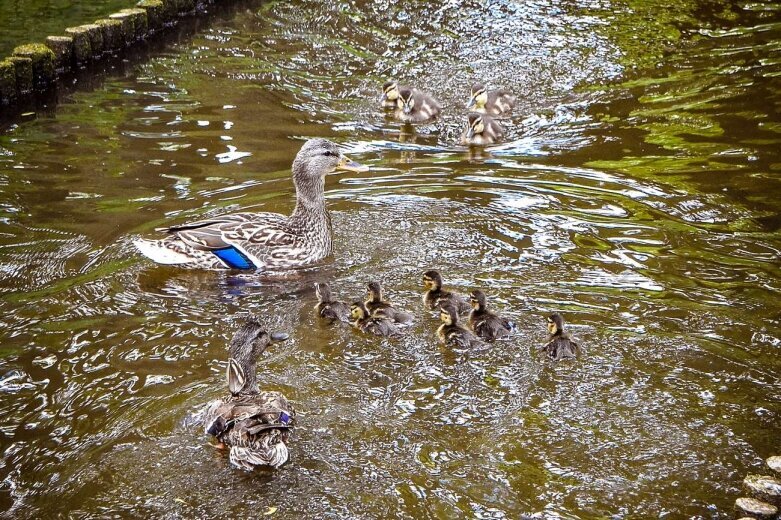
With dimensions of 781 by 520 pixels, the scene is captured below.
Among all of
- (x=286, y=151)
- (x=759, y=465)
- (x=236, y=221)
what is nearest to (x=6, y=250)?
(x=236, y=221)

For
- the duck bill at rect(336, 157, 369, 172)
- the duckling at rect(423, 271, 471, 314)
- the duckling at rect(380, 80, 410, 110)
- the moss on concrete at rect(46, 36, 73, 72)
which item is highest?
the moss on concrete at rect(46, 36, 73, 72)

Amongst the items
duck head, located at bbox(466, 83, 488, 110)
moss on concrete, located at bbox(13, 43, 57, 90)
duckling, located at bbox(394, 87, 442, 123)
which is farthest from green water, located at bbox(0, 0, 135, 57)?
duck head, located at bbox(466, 83, 488, 110)

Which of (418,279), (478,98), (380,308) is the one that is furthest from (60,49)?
(380,308)

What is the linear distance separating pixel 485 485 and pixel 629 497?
60cm

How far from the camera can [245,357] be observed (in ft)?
15.2

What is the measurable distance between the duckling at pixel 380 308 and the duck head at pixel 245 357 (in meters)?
0.87

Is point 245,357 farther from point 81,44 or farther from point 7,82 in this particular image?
point 81,44

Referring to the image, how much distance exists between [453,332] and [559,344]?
1.89 feet

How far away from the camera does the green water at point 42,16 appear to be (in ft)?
35.5

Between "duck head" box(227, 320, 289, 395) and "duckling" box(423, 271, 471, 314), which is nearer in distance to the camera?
"duck head" box(227, 320, 289, 395)

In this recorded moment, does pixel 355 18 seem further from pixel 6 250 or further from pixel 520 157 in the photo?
pixel 6 250

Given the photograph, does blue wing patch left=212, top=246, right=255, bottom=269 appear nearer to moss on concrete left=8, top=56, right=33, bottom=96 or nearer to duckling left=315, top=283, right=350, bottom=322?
duckling left=315, top=283, right=350, bottom=322

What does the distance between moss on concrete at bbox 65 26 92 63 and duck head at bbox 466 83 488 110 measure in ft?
14.0

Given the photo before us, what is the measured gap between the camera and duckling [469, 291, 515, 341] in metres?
5.33
